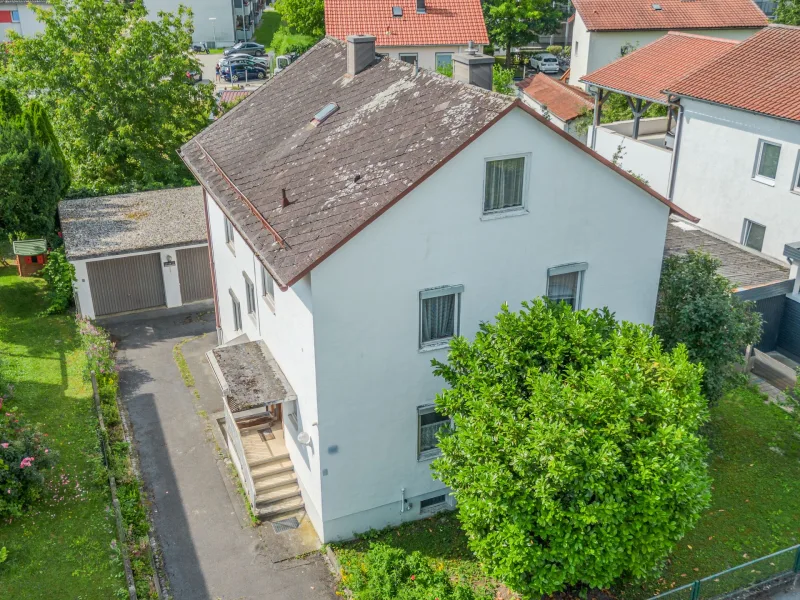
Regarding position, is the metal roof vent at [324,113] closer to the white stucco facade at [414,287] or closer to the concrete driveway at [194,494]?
the white stucco facade at [414,287]

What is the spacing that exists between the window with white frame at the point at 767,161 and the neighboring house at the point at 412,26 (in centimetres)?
2548

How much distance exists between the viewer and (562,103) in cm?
4556

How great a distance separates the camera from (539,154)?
53.9 ft

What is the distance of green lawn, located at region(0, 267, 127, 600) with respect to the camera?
653 inches

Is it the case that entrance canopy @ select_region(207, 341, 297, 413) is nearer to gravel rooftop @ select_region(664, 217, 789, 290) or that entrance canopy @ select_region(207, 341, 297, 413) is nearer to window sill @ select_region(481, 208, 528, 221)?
window sill @ select_region(481, 208, 528, 221)

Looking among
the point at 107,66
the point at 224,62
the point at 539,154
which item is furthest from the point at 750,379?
the point at 224,62

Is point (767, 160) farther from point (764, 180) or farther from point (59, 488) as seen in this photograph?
point (59, 488)

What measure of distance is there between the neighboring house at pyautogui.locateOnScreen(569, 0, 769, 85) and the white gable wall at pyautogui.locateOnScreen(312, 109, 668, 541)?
3852 cm

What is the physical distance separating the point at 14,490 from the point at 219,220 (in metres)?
9.50

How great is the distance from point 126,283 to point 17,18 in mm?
49279

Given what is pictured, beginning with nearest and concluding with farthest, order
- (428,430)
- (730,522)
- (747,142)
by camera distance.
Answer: (428,430) < (730,522) < (747,142)

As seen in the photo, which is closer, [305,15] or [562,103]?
[562,103]

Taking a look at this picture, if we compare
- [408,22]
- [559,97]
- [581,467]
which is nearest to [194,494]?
[581,467]

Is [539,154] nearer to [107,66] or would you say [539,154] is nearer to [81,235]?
[81,235]
